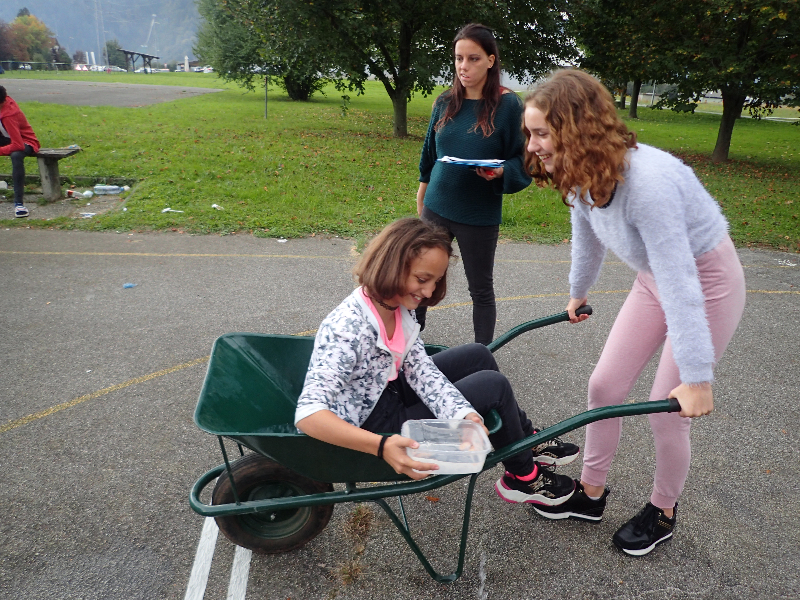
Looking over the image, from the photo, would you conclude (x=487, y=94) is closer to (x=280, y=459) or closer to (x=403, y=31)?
(x=280, y=459)

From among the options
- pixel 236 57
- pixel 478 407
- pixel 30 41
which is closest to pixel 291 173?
pixel 478 407

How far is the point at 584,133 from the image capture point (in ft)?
5.51

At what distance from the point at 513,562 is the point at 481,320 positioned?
1.49m

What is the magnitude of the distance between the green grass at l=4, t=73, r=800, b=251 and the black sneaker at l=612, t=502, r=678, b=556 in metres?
4.85

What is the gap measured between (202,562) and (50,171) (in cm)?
713

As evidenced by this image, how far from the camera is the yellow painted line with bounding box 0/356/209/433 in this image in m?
3.03

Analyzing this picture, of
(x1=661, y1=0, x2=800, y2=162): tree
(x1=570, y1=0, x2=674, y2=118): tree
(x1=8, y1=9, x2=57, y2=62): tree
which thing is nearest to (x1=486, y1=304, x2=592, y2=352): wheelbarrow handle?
(x1=661, y1=0, x2=800, y2=162): tree

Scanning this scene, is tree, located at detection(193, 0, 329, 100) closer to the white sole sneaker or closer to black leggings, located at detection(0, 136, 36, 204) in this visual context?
black leggings, located at detection(0, 136, 36, 204)

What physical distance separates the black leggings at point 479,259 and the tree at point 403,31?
34.3ft

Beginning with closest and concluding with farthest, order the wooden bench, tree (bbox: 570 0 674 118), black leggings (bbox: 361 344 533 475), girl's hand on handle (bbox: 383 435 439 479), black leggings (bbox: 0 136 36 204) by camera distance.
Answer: girl's hand on handle (bbox: 383 435 439 479), black leggings (bbox: 361 344 533 475), black leggings (bbox: 0 136 36 204), the wooden bench, tree (bbox: 570 0 674 118)

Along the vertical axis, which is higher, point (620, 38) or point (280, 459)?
point (620, 38)

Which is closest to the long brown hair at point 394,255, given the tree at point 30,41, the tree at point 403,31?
the tree at point 403,31

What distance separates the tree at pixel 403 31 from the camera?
12391 mm

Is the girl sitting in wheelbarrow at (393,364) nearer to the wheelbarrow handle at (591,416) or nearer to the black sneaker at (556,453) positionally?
the wheelbarrow handle at (591,416)
